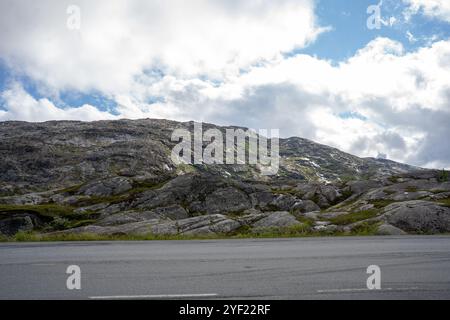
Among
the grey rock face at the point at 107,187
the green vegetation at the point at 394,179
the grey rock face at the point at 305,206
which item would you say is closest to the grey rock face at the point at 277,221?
the grey rock face at the point at 305,206

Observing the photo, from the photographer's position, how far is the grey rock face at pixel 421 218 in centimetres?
3972

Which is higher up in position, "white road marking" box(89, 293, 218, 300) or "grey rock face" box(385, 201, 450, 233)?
"grey rock face" box(385, 201, 450, 233)

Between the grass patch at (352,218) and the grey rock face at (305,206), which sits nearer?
the grass patch at (352,218)

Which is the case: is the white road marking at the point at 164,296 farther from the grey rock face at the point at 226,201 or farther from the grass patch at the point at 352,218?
Result: the grey rock face at the point at 226,201

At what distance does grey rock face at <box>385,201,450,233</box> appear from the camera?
39.7 m

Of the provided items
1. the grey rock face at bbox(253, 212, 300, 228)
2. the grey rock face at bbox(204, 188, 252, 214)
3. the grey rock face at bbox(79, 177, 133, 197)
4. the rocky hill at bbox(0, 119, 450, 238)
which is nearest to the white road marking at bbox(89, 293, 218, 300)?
the rocky hill at bbox(0, 119, 450, 238)

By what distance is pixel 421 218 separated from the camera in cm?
4066

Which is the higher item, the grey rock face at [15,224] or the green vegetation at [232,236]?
the grey rock face at [15,224]

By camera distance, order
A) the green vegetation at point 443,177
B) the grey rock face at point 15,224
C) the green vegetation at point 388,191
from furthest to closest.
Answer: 1. the green vegetation at point 443,177
2. the green vegetation at point 388,191
3. the grey rock face at point 15,224

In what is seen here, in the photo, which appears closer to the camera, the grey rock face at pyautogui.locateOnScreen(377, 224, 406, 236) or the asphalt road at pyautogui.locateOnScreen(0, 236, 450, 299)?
the asphalt road at pyautogui.locateOnScreen(0, 236, 450, 299)

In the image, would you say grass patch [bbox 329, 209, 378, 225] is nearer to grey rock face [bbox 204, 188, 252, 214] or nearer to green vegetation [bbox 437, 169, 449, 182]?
grey rock face [bbox 204, 188, 252, 214]

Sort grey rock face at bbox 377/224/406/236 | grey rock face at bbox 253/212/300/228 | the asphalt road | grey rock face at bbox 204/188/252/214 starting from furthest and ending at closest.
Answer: grey rock face at bbox 204/188/252/214 < grey rock face at bbox 253/212/300/228 < grey rock face at bbox 377/224/406/236 < the asphalt road
